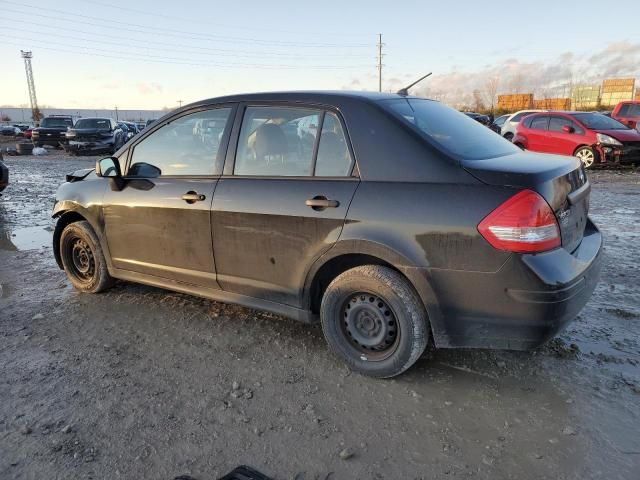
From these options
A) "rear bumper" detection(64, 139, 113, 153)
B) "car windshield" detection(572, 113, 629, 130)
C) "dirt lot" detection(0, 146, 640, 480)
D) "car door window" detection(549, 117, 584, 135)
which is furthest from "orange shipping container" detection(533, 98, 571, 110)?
"dirt lot" detection(0, 146, 640, 480)

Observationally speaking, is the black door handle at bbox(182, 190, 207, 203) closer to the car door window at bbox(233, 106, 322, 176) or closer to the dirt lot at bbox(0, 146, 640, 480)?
the car door window at bbox(233, 106, 322, 176)

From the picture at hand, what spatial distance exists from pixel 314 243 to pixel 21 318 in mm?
2773

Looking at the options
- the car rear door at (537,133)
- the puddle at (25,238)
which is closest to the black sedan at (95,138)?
the puddle at (25,238)

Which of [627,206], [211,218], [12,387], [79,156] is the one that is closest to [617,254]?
[627,206]

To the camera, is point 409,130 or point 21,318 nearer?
point 409,130

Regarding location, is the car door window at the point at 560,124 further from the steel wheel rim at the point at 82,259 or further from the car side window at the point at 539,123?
the steel wheel rim at the point at 82,259

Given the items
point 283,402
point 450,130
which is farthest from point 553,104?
point 283,402

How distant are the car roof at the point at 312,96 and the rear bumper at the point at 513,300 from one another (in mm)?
1279

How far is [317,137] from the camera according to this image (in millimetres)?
3309

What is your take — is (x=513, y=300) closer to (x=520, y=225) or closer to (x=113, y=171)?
(x=520, y=225)

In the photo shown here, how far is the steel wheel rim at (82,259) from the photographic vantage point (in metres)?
4.69

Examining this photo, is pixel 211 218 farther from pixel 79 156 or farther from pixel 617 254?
pixel 79 156

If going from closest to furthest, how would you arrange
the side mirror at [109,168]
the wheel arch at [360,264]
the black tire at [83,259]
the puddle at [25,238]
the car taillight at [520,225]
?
the car taillight at [520,225], the wheel arch at [360,264], the side mirror at [109,168], the black tire at [83,259], the puddle at [25,238]

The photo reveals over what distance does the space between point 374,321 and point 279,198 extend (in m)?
1.01
